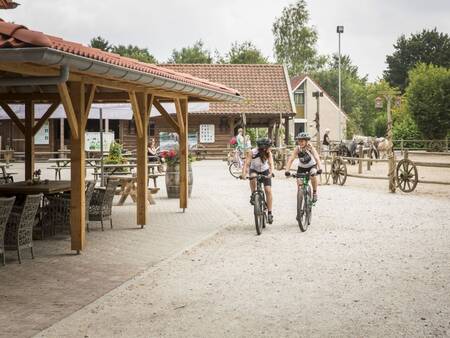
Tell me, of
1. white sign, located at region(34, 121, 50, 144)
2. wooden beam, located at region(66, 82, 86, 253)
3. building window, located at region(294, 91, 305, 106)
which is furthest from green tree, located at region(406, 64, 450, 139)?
wooden beam, located at region(66, 82, 86, 253)

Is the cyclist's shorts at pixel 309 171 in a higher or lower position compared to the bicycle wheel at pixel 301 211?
higher

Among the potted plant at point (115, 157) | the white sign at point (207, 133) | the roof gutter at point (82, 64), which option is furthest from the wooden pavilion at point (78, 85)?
the white sign at point (207, 133)

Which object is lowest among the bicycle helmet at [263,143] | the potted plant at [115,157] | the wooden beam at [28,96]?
the potted plant at [115,157]

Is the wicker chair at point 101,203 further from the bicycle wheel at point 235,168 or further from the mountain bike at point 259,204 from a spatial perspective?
the bicycle wheel at point 235,168

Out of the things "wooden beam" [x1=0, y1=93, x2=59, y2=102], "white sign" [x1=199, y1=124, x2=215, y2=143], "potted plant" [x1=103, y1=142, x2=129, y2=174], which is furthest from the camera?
"white sign" [x1=199, y1=124, x2=215, y2=143]

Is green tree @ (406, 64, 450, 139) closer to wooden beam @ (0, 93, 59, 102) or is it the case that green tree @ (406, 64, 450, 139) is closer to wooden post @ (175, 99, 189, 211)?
wooden post @ (175, 99, 189, 211)

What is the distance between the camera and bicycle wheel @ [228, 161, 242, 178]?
26709 millimetres

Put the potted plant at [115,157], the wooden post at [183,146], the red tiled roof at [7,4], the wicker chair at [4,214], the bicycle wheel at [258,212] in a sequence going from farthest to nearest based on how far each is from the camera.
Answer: the potted plant at [115,157] < the red tiled roof at [7,4] < the wooden post at [183,146] < the bicycle wheel at [258,212] < the wicker chair at [4,214]

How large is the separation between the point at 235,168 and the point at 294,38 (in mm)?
48341

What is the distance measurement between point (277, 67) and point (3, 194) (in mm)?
37086

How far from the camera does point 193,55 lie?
286 feet

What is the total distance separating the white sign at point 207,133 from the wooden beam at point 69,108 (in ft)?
109

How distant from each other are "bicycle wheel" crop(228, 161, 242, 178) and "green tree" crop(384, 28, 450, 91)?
49.5m

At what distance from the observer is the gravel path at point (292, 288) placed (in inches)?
234
